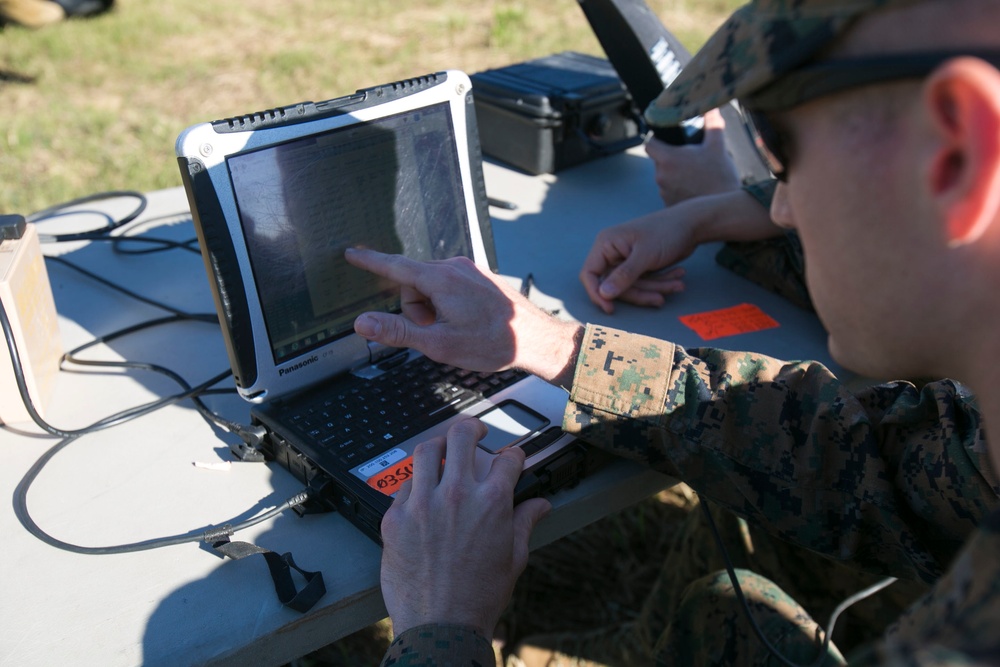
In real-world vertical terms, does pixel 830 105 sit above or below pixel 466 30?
above

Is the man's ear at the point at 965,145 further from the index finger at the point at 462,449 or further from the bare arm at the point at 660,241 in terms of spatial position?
the bare arm at the point at 660,241

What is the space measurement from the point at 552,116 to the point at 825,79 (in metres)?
1.16

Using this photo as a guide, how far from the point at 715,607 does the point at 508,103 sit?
1.06 metres

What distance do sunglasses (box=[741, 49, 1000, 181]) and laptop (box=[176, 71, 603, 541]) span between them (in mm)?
431

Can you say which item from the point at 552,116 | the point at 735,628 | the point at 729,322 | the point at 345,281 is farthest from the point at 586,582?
the point at 345,281

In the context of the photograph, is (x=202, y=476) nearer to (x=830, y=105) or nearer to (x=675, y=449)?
(x=675, y=449)

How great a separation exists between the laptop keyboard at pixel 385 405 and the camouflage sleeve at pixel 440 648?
212 mm

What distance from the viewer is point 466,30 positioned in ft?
16.1

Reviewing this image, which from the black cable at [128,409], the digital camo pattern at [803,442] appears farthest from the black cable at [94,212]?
the digital camo pattern at [803,442]

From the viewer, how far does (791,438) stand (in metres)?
A: 1.01

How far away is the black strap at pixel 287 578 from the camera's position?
821 mm

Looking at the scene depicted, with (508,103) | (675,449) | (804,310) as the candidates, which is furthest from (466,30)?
(675,449)

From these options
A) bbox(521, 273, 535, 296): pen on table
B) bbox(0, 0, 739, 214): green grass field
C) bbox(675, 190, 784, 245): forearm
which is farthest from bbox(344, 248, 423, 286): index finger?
bbox(0, 0, 739, 214): green grass field

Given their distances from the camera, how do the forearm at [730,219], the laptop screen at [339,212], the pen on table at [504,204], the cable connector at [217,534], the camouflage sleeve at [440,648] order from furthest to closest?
the pen on table at [504,204], the forearm at [730,219], the laptop screen at [339,212], the cable connector at [217,534], the camouflage sleeve at [440,648]
